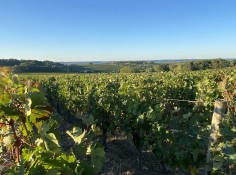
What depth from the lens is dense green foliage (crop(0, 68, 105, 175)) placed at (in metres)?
1.30

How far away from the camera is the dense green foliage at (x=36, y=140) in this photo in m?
1.30

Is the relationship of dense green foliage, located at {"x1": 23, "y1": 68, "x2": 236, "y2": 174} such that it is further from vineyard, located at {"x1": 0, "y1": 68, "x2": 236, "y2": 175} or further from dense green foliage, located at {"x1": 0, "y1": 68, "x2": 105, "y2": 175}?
dense green foliage, located at {"x1": 0, "y1": 68, "x2": 105, "y2": 175}

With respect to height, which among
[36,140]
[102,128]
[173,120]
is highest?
[36,140]

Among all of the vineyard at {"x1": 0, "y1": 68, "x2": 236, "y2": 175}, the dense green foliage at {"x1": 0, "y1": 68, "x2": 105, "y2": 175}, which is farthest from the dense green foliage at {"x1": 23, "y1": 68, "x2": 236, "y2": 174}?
Result: the dense green foliage at {"x1": 0, "y1": 68, "x2": 105, "y2": 175}

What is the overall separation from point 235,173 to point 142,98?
3052 mm

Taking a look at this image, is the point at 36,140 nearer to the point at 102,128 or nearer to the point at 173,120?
the point at 173,120

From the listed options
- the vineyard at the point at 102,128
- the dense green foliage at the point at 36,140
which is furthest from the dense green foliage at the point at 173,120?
the dense green foliage at the point at 36,140

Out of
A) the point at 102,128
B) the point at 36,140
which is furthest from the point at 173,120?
the point at 102,128

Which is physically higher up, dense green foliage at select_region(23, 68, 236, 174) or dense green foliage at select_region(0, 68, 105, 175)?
dense green foliage at select_region(0, 68, 105, 175)

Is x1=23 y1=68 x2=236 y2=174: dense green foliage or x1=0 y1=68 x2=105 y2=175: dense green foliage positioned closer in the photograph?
x1=0 y1=68 x2=105 y2=175: dense green foliage

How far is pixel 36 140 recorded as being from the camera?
1.46 metres

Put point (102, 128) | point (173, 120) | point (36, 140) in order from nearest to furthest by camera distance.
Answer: point (36, 140)
point (173, 120)
point (102, 128)

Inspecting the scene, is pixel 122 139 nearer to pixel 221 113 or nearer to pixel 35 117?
pixel 221 113

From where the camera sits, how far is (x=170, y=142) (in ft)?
14.2
